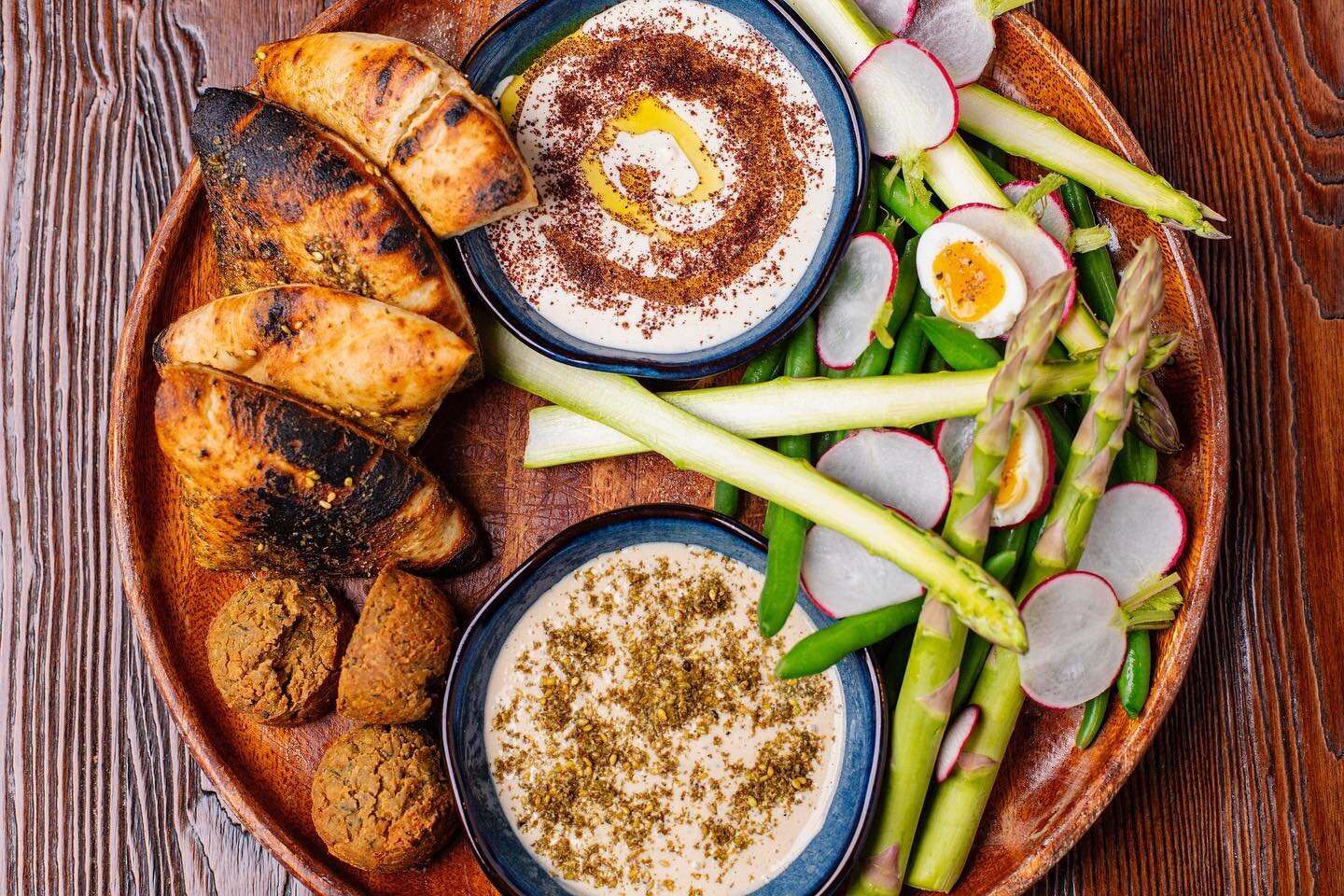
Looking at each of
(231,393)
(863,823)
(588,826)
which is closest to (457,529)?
(231,393)

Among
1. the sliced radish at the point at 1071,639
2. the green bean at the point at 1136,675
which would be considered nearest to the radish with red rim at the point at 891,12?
the sliced radish at the point at 1071,639

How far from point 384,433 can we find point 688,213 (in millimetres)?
853

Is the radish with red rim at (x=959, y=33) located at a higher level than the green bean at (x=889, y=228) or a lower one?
higher

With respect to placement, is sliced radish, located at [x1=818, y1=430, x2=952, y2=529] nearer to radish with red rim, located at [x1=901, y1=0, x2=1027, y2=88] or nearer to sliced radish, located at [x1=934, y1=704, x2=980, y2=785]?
sliced radish, located at [x1=934, y1=704, x2=980, y2=785]

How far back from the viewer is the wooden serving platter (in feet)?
7.20

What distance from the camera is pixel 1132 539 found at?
7.22ft

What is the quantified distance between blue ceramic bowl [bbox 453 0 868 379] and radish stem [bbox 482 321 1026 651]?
3.8 inches

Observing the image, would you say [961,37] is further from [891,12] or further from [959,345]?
[959,345]

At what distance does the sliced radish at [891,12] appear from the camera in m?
2.30

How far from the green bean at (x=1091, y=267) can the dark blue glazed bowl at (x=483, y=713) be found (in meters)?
0.99

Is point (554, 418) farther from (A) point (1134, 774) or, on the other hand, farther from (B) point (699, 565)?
(A) point (1134, 774)

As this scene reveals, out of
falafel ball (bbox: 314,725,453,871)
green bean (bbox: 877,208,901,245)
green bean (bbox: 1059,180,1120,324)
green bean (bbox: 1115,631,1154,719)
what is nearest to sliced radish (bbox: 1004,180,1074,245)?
green bean (bbox: 1059,180,1120,324)

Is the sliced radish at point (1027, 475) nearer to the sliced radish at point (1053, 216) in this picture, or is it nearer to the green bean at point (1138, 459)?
the green bean at point (1138, 459)

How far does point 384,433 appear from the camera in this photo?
210 centimetres
